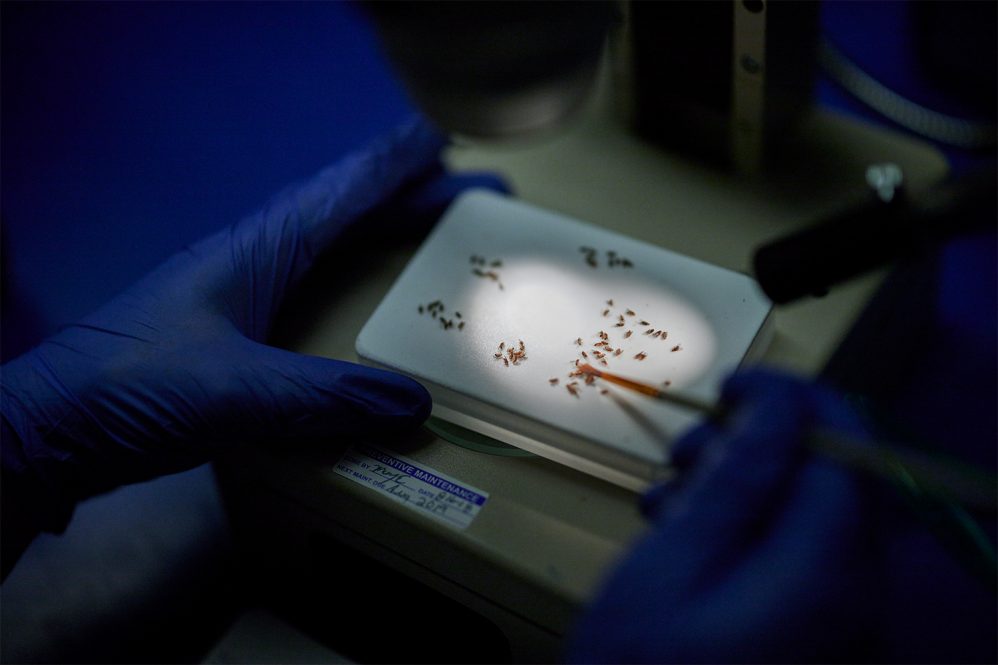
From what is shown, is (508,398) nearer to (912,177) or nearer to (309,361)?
(309,361)

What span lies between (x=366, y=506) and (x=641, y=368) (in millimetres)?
352

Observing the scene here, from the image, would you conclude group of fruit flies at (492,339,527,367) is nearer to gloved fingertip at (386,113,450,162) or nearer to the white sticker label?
the white sticker label

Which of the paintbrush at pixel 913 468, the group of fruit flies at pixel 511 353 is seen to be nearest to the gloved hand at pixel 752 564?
the paintbrush at pixel 913 468

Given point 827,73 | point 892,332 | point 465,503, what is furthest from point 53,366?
point 827,73

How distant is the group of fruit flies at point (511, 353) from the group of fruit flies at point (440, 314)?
6 centimetres

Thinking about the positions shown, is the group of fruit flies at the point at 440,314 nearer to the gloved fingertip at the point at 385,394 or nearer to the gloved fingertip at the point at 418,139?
the gloved fingertip at the point at 385,394

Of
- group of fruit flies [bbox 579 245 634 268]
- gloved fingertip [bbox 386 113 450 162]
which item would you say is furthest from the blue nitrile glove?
group of fruit flies [bbox 579 245 634 268]

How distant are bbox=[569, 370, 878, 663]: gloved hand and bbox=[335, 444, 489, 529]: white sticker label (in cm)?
23

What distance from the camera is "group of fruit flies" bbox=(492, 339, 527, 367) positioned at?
3.67 ft

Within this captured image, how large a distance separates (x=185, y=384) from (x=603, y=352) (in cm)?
49

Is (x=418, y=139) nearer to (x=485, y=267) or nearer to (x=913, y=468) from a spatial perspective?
(x=485, y=267)

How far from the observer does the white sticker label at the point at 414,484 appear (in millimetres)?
1064

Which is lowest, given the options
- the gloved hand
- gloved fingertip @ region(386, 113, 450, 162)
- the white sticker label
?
the white sticker label

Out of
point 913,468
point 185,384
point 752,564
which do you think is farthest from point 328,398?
point 913,468
